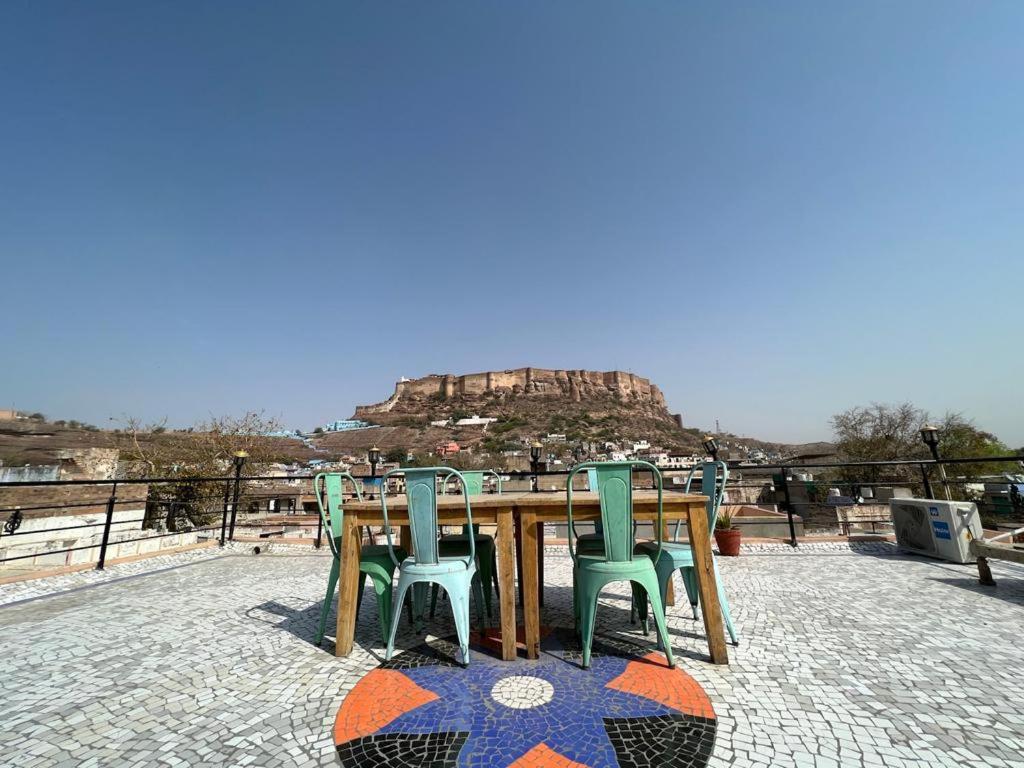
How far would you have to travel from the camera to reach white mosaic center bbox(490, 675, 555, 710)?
65.6 inches

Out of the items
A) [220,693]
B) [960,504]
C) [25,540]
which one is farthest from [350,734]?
[25,540]

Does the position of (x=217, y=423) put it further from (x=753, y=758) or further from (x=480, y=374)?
(x=480, y=374)

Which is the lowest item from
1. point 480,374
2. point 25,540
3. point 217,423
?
point 25,540

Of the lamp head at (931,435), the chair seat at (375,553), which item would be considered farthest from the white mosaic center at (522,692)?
the lamp head at (931,435)

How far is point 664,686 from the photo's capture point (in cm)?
178

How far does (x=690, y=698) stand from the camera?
1.68 metres

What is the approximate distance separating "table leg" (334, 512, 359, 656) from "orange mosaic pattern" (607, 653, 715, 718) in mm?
1379

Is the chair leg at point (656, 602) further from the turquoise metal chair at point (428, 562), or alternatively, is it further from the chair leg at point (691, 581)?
the turquoise metal chair at point (428, 562)

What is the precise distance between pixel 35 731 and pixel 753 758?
8.55ft

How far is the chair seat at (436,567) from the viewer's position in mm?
2021

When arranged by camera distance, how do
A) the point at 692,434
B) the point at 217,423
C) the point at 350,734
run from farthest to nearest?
the point at 692,434, the point at 217,423, the point at 350,734

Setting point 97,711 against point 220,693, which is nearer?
point 97,711

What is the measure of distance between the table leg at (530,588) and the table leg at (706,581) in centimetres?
82

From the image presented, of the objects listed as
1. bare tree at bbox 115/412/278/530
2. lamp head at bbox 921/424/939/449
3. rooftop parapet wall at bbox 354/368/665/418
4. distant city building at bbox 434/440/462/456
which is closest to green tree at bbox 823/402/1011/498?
lamp head at bbox 921/424/939/449
